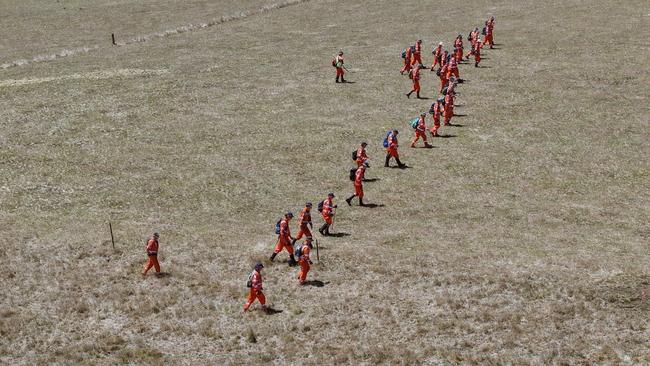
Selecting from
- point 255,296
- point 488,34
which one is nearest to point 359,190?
point 255,296

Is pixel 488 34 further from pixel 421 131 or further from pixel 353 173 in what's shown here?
pixel 353 173

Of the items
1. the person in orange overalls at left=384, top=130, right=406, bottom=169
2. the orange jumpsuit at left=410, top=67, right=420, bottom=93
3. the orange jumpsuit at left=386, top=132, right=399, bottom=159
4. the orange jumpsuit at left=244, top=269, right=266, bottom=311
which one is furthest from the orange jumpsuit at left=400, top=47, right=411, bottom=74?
the orange jumpsuit at left=244, top=269, right=266, bottom=311

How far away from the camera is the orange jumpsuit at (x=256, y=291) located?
24.1 metres

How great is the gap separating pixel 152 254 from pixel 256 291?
492cm

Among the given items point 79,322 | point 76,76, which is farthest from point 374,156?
point 76,76

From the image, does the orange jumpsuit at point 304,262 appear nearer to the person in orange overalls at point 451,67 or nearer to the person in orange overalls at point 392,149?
the person in orange overalls at point 392,149

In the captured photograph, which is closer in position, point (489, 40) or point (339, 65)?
point (339, 65)

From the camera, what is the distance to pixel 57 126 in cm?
4478

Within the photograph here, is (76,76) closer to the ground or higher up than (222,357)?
higher up

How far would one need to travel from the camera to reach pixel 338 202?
33625 millimetres

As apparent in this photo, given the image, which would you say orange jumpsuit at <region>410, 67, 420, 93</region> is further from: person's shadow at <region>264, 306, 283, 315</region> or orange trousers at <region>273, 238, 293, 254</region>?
person's shadow at <region>264, 306, 283, 315</region>

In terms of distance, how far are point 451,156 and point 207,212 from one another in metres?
13.7

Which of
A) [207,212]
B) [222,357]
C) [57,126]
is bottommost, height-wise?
[222,357]

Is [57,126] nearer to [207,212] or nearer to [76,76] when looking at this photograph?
[76,76]
